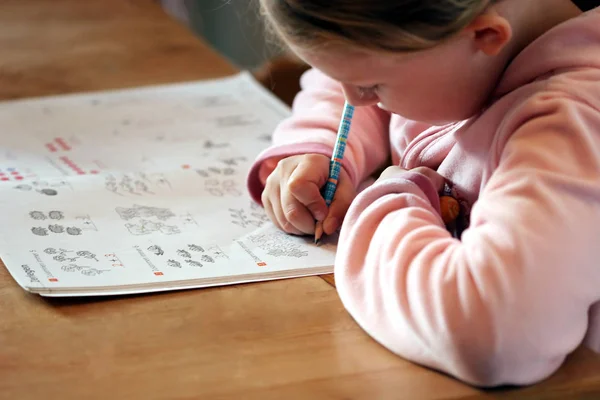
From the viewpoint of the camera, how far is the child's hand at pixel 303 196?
78cm

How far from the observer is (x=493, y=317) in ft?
1.76

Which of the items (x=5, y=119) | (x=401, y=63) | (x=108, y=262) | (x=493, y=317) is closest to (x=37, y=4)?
(x=5, y=119)

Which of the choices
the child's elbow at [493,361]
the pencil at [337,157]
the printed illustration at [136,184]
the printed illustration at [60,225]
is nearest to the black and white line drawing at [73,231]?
the printed illustration at [60,225]

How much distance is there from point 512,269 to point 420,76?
0.54 feet

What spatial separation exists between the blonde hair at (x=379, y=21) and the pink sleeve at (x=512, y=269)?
9 centimetres

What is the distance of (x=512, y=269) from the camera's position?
540 millimetres

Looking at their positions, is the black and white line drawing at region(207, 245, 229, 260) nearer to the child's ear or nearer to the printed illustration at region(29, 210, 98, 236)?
the printed illustration at region(29, 210, 98, 236)

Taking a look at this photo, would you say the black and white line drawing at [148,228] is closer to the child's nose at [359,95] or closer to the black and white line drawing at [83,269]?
the black and white line drawing at [83,269]

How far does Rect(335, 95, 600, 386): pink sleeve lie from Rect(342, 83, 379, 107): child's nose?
115 millimetres

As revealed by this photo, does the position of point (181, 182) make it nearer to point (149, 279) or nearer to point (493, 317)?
point (149, 279)

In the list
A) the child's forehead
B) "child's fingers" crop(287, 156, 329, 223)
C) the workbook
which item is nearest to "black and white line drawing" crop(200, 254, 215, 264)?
the workbook

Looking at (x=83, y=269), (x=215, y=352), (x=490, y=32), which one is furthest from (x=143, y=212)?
(x=490, y=32)

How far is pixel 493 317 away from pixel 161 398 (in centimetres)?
22

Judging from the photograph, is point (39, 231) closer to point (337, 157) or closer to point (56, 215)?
point (56, 215)
